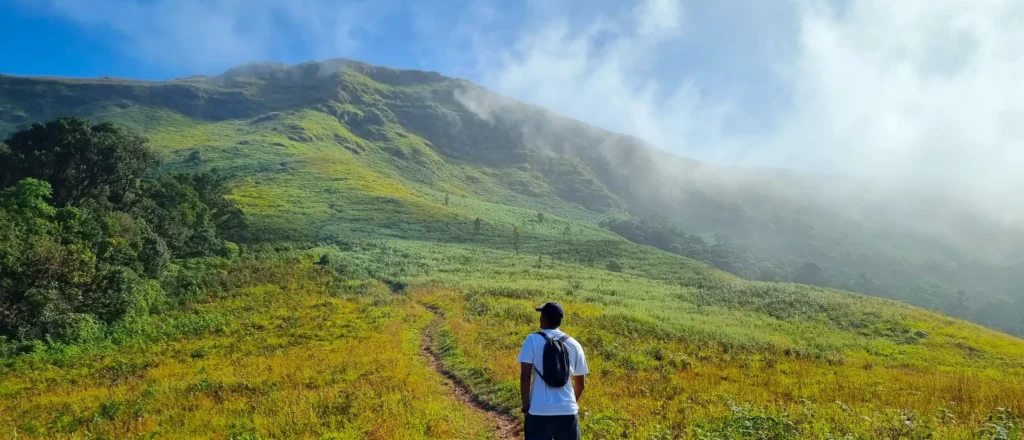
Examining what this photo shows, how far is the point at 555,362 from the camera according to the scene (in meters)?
6.56

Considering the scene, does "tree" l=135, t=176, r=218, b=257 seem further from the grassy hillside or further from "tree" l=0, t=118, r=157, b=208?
the grassy hillside

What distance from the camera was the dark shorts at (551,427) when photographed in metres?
6.65

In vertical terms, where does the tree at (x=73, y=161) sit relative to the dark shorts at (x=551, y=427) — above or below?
above

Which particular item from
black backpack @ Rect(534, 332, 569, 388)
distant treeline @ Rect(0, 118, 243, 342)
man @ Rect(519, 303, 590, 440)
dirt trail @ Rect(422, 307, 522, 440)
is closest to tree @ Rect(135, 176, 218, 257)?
distant treeline @ Rect(0, 118, 243, 342)

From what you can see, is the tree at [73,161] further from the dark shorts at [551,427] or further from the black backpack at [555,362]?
the black backpack at [555,362]

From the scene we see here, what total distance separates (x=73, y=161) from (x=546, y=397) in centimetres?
5695

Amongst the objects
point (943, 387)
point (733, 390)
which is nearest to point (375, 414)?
point (733, 390)

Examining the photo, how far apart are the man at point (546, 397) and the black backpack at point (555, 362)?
0.03 m

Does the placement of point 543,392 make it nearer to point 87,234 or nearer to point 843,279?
point 87,234

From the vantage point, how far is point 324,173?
141 m

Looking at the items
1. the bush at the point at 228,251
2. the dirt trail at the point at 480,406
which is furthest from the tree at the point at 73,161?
the dirt trail at the point at 480,406

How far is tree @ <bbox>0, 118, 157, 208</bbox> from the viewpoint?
149 ft

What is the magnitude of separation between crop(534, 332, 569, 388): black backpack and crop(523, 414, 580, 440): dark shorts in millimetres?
434

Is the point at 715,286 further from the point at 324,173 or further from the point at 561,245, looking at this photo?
the point at 324,173
